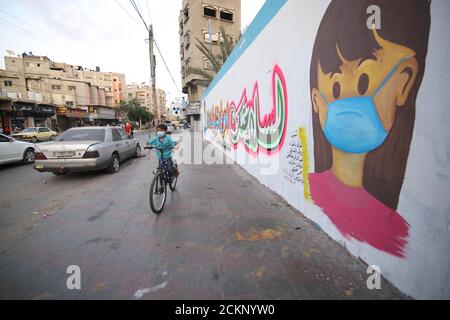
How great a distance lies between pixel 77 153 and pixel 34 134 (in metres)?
20.2

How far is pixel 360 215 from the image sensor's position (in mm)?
2461

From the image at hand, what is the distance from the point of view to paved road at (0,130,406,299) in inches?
87.0

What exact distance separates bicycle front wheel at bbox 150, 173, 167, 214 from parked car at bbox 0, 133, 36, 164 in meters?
8.13

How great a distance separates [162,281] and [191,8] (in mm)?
37335

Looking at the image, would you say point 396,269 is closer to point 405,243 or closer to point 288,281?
point 405,243

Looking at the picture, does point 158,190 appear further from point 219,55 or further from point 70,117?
point 70,117

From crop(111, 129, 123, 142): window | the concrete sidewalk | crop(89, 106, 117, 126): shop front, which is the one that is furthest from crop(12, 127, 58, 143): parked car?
the concrete sidewalk

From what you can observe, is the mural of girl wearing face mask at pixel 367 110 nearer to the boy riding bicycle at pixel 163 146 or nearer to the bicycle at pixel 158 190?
the bicycle at pixel 158 190

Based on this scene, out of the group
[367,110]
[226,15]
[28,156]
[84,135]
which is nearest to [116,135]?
[84,135]

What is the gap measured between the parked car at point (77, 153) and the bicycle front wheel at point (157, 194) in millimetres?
3155

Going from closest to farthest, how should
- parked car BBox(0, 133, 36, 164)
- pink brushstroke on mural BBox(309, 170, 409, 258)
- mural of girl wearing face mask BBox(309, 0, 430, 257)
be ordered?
mural of girl wearing face mask BBox(309, 0, 430, 257) → pink brushstroke on mural BBox(309, 170, 409, 258) → parked car BBox(0, 133, 36, 164)

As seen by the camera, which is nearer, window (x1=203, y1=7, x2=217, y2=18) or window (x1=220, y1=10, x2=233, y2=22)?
window (x1=203, y1=7, x2=217, y2=18)

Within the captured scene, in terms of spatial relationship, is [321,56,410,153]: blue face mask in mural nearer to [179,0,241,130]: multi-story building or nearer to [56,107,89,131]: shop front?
[179,0,241,130]: multi-story building
